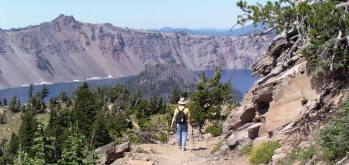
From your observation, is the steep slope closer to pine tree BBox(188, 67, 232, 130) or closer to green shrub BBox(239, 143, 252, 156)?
green shrub BBox(239, 143, 252, 156)

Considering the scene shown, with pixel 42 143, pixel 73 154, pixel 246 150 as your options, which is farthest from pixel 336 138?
pixel 42 143

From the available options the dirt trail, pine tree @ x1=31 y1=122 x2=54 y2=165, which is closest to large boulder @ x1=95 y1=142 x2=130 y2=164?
the dirt trail

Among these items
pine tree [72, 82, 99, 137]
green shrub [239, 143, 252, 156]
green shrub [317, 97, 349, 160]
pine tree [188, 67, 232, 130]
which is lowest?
pine tree [72, 82, 99, 137]

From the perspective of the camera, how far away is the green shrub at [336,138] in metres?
11.9

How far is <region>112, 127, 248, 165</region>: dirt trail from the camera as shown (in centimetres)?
1831

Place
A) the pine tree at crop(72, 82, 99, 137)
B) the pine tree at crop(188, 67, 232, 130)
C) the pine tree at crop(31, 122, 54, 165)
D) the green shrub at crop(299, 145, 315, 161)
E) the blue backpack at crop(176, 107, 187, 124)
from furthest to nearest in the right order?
1. the pine tree at crop(72, 82, 99, 137)
2. the pine tree at crop(188, 67, 232, 130)
3. the blue backpack at crop(176, 107, 187, 124)
4. the pine tree at crop(31, 122, 54, 165)
5. the green shrub at crop(299, 145, 315, 161)

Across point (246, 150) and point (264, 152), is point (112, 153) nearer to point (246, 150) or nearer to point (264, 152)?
point (246, 150)

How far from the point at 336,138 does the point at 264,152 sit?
3673 mm

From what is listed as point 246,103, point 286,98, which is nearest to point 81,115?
point 246,103

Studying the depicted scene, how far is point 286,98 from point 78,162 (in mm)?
7981

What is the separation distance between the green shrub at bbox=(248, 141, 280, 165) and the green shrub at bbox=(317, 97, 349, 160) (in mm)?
2607

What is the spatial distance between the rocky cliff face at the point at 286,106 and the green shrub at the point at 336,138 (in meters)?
1.76

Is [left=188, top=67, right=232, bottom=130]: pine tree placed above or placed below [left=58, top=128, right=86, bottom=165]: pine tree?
below

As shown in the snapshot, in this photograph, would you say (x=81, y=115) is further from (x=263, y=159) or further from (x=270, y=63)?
(x=263, y=159)
